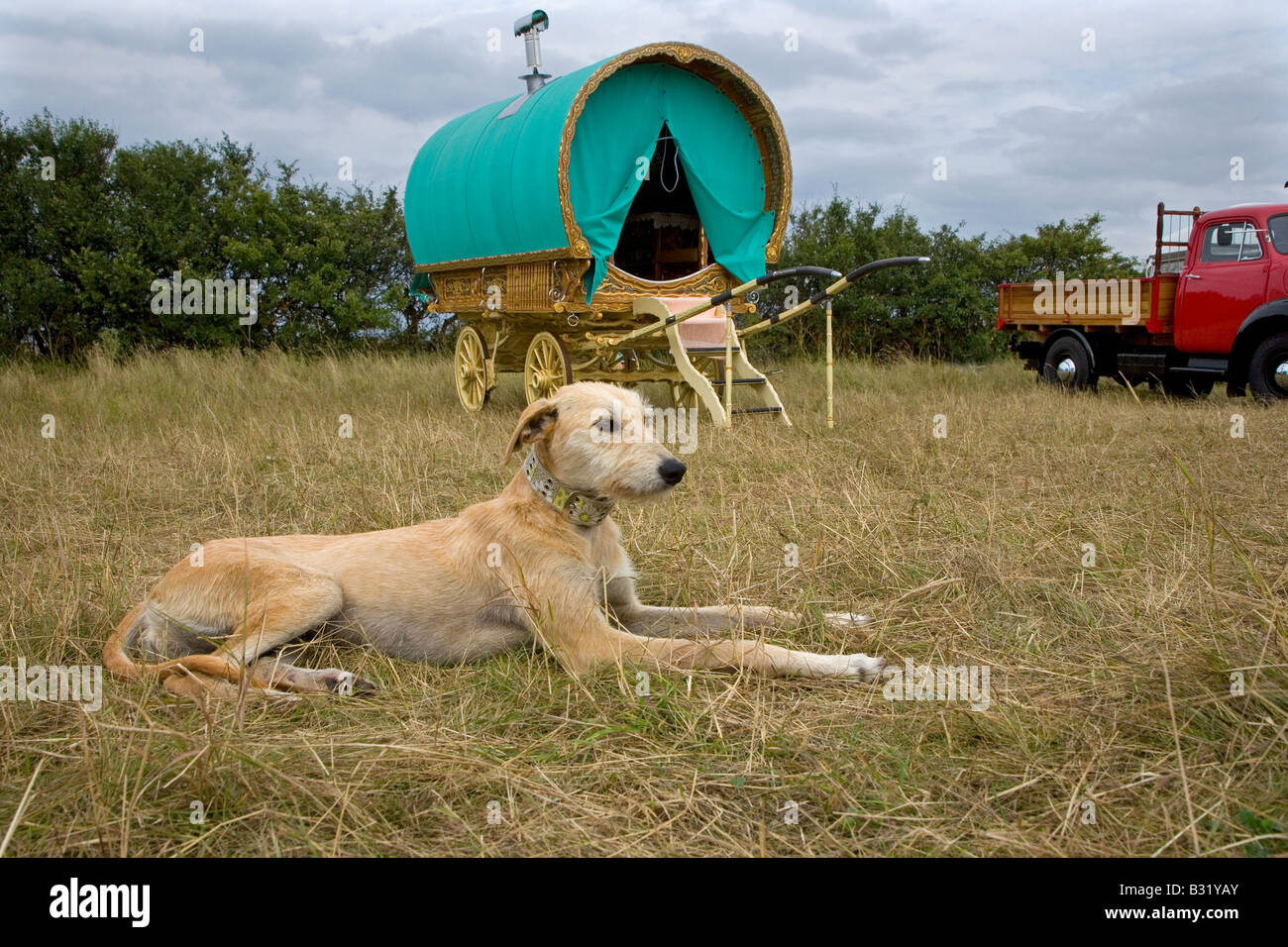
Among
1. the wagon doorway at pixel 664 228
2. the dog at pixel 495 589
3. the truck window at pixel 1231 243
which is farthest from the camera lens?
the wagon doorway at pixel 664 228

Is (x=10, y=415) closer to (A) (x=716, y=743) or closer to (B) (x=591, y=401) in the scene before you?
(B) (x=591, y=401)

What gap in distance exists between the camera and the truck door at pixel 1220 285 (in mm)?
10812

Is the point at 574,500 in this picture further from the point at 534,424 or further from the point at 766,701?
the point at 766,701

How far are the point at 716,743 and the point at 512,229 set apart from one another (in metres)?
8.21

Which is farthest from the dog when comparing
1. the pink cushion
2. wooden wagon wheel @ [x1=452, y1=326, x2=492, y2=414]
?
wooden wagon wheel @ [x1=452, y1=326, x2=492, y2=414]

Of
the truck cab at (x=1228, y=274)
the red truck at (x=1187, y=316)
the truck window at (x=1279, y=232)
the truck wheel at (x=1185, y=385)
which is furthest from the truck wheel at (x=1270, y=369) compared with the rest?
the truck wheel at (x=1185, y=385)

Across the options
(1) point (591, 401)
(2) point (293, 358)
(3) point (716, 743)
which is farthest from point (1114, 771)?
(2) point (293, 358)

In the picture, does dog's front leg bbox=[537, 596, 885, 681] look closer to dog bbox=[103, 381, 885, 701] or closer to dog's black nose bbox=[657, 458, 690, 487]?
dog bbox=[103, 381, 885, 701]

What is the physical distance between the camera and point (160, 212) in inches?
673

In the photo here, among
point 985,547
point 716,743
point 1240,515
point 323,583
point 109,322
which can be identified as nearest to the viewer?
point 716,743

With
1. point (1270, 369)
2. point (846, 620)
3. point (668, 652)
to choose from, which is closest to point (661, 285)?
point (1270, 369)

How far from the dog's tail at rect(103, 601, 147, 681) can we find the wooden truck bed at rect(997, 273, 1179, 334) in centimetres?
1182

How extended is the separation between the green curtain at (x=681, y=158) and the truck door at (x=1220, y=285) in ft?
17.1

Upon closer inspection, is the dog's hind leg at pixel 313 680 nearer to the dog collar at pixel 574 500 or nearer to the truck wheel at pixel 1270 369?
the dog collar at pixel 574 500
